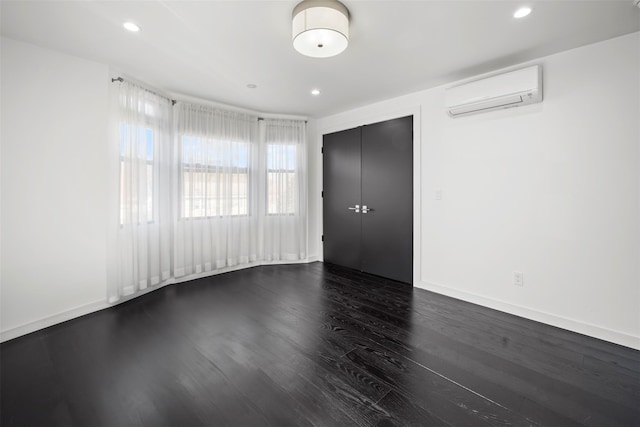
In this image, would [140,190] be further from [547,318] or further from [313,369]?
[547,318]

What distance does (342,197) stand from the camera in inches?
177

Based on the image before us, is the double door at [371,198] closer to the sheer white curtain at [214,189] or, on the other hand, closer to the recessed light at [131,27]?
the sheer white curtain at [214,189]

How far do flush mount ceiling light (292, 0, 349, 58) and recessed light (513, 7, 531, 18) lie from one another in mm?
1211

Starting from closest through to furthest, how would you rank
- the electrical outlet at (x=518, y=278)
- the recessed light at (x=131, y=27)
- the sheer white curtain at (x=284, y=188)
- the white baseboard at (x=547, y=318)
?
1. the recessed light at (x=131, y=27)
2. the white baseboard at (x=547, y=318)
3. the electrical outlet at (x=518, y=278)
4. the sheer white curtain at (x=284, y=188)

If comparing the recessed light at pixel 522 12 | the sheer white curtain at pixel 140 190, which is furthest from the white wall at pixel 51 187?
the recessed light at pixel 522 12

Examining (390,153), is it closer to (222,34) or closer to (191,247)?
(222,34)

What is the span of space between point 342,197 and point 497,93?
2.44m

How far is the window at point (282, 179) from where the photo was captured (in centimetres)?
446

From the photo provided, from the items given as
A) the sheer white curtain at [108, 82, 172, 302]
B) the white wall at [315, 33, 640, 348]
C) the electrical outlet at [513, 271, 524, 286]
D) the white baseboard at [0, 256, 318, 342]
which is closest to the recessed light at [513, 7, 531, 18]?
the white wall at [315, 33, 640, 348]

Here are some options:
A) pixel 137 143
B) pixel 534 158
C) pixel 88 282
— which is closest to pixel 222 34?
pixel 137 143

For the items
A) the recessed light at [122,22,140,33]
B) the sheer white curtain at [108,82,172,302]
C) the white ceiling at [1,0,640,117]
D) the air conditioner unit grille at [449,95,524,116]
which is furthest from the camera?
the sheer white curtain at [108,82,172,302]

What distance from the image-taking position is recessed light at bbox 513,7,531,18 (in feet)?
6.28

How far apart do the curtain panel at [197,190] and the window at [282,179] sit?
0.02 m

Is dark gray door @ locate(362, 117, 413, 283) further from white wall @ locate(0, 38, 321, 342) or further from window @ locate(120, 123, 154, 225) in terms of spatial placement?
white wall @ locate(0, 38, 321, 342)
